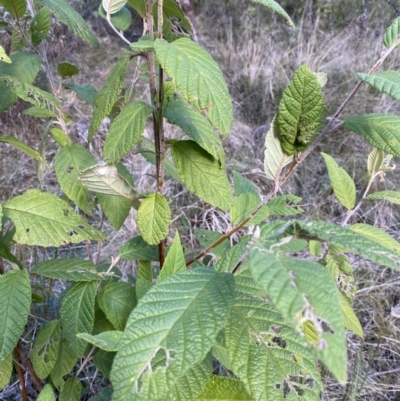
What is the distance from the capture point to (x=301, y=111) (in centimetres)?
71

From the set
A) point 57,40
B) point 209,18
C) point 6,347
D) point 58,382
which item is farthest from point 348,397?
point 209,18

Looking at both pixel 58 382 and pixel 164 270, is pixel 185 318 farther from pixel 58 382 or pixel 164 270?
pixel 58 382

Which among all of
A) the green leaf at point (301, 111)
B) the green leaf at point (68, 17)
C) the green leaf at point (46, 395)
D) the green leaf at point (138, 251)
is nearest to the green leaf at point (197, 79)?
the green leaf at point (301, 111)

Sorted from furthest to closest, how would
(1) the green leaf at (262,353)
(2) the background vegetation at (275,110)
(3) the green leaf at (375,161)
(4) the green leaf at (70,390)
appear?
(2) the background vegetation at (275,110)
(4) the green leaf at (70,390)
(3) the green leaf at (375,161)
(1) the green leaf at (262,353)

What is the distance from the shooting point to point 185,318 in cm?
53

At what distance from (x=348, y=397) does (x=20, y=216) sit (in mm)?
1248

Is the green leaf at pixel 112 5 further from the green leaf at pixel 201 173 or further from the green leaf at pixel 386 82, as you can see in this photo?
the green leaf at pixel 386 82

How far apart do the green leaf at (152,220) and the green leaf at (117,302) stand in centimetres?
16

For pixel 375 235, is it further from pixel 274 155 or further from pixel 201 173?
pixel 201 173

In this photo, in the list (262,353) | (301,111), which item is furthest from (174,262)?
(301,111)

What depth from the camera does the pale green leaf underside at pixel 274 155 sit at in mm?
788

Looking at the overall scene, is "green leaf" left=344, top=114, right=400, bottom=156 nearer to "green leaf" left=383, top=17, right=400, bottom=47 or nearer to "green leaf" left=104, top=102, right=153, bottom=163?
"green leaf" left=383, top=17, right=400, bottom=47

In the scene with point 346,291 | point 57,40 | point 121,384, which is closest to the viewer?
point 121,384

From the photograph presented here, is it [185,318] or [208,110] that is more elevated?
[208,110]
